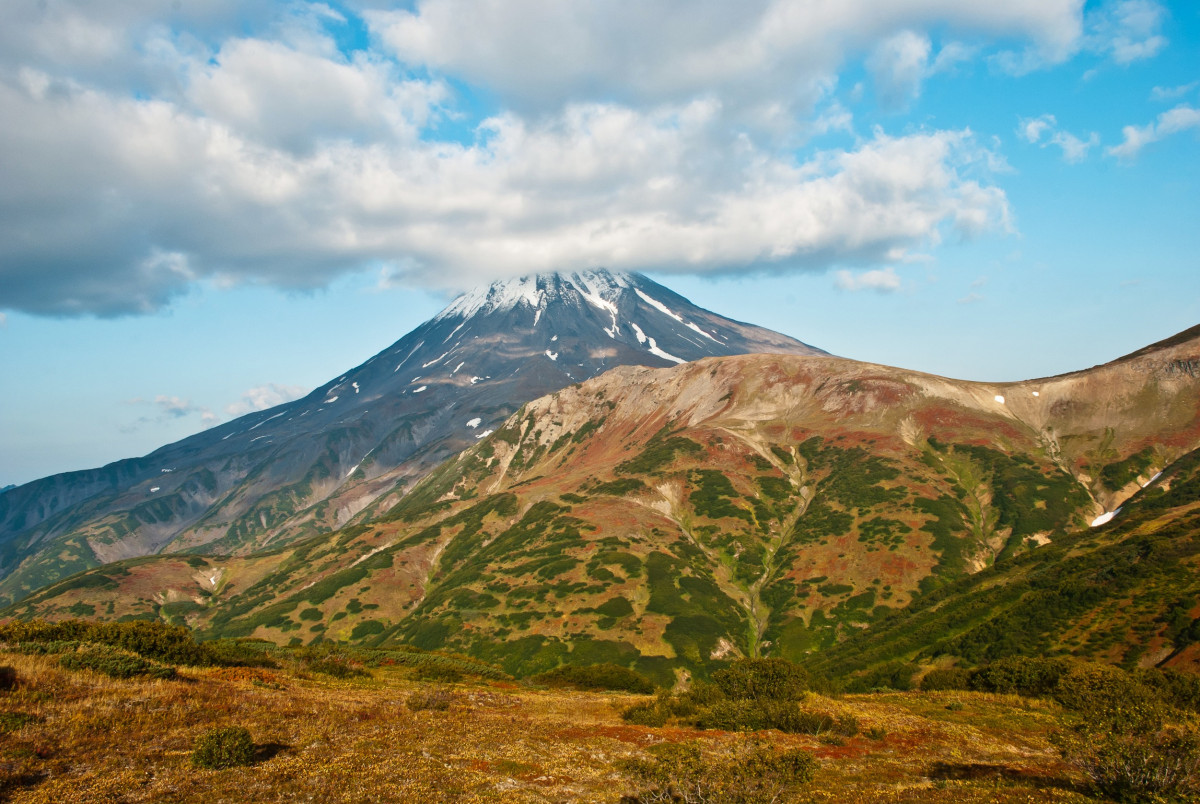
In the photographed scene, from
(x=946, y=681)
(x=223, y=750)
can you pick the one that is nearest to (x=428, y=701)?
(x=223, y=750)

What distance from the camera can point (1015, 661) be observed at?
156 ft

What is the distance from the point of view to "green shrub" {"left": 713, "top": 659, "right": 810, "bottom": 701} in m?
39.2

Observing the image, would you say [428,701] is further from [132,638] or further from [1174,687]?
[1174,687]

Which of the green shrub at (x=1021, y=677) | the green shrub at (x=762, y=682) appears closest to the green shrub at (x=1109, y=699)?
the green shrub at (x=1021, y=677)

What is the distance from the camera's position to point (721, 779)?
19.6 m

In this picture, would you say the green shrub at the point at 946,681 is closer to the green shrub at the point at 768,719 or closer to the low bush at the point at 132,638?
the green shrub at the point at 768,719

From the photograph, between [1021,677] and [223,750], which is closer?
[223,750]

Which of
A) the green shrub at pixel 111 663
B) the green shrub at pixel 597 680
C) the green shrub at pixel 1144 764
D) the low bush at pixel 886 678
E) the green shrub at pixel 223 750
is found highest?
the green shrub at pixel 111 663

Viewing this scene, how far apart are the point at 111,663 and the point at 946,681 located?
55.1 meters

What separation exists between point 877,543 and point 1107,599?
61.6 metres

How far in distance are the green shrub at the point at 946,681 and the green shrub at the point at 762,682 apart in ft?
44.9

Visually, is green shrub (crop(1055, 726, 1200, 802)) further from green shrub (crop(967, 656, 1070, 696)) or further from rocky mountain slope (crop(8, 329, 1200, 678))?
rocky mountain slope (crop(8, 329, 1200, 678))

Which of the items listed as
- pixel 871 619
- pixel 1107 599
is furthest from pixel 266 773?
pixel 871 619

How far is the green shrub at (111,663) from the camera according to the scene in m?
25.9
